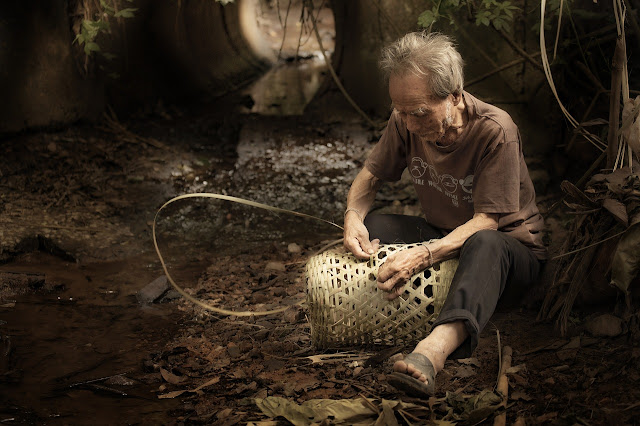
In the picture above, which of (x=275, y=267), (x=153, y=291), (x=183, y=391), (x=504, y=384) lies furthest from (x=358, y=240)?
(x=153, y=291)

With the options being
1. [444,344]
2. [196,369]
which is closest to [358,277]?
[444,344]

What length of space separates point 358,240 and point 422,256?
0.41 m

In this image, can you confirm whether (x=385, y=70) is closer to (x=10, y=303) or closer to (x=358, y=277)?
(x=358, y=277)

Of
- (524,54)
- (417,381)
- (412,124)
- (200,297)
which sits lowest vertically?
(200,297)

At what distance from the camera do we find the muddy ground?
289 centimetres

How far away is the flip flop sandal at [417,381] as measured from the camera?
8.70 ft

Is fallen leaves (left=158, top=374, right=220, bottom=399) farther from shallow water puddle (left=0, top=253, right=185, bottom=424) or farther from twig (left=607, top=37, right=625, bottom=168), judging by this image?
twig (left=607, top=37, right=625, bottom=168)

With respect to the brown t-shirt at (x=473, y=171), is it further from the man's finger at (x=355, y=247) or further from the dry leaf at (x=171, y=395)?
the dry leaf at (x=171, y=395)

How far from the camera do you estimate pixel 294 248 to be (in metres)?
4.97

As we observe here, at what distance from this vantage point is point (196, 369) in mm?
3314

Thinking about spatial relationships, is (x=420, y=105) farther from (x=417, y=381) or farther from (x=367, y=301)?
(x=417, y=381)

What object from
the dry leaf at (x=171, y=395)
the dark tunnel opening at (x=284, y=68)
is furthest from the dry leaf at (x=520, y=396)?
the dark tunnel opening at (x=284, y=68)

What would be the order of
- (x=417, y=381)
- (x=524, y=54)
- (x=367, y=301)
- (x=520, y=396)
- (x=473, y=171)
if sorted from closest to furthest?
1. (x=417, y=381)
2. (x=520, y=396)
3. (x=367, y=301)
4. (x=473, y=171)
5. (x=524, y=54)

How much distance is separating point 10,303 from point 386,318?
2385 mm
